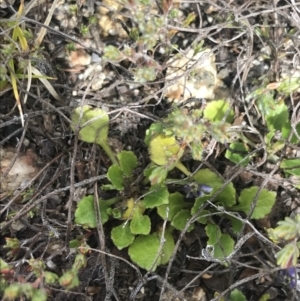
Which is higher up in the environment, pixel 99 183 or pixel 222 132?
pixel 222 132

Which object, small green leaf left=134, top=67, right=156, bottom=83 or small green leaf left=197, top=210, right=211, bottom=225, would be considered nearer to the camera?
small green leaf left=134, top=67, right=156, bottom=83

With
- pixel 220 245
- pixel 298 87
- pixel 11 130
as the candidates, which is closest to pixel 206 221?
pixel 220 245

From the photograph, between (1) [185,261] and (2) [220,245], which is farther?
(1) [185,261]

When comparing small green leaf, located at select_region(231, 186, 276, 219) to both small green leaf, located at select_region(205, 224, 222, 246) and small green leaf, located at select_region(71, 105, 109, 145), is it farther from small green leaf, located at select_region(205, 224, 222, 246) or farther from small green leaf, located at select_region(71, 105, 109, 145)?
small green leaf, located at select_region(71, 105, 109, 145)

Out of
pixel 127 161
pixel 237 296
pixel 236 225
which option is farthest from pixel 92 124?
pixel 237 296

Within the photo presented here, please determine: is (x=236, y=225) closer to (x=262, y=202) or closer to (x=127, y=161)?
(x=262, y=202)

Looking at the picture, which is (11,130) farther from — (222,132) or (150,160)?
(222,132)

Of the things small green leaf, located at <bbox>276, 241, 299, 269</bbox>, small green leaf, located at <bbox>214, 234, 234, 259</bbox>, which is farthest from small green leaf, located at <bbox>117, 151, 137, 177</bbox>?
small green leaf, located at <bbox>276, 241, 299, 269</bbox>
